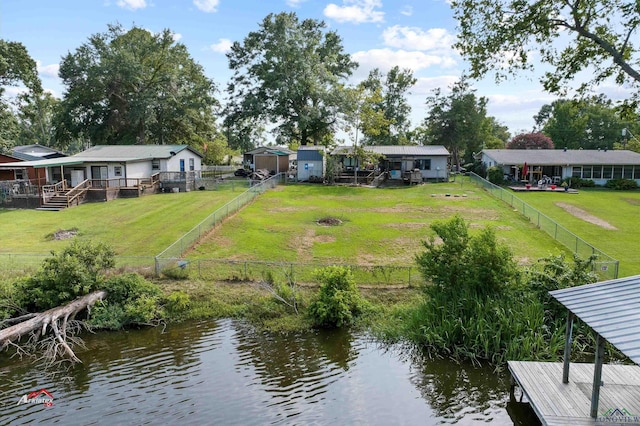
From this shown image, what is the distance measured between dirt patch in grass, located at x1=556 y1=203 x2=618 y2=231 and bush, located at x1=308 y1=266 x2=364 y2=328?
19102 millimetres

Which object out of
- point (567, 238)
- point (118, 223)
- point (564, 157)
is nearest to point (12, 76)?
point (118, 223)

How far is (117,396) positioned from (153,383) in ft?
3.12

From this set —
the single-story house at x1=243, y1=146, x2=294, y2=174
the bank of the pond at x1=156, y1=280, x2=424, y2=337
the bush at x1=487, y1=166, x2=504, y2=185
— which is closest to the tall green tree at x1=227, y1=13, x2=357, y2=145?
the single-story house at x1=243, y1=146, x2=294, y2=174

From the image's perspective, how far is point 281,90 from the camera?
47.6m

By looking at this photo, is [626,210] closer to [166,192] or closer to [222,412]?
[222,412]

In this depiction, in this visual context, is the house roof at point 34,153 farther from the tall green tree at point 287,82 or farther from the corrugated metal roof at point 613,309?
the corrugated metal roof at point 613,309

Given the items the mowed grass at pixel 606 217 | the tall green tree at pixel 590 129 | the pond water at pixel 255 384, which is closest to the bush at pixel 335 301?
the pond water at pixel 255 384

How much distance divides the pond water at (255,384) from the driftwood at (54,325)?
1.83ft

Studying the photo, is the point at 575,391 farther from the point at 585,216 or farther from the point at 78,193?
the point at 78,193

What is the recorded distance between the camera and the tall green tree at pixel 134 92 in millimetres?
46750

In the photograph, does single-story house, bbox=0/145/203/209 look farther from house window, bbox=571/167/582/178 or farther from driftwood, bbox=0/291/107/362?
house window, bbox=571/167/582/178

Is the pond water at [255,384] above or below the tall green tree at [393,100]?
below

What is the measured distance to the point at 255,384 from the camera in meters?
12.0

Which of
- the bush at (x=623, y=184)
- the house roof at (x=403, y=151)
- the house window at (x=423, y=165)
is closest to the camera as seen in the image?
the bush at (x=623, y=184)
